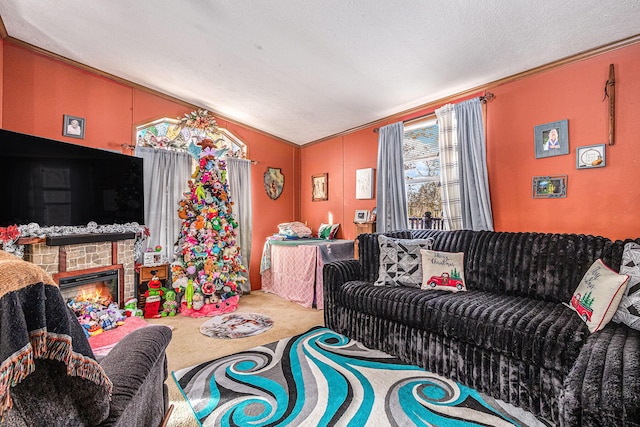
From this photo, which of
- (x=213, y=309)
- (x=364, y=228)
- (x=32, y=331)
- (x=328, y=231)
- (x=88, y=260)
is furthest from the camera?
(x=328, y=231)

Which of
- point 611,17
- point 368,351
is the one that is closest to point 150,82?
point 368,351

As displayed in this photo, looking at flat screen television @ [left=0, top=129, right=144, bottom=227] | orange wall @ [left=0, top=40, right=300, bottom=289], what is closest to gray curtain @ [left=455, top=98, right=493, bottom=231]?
orange wall @ [left=0, top=40, right=300, bottom=289]

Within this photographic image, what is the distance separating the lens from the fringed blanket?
23.0 inches

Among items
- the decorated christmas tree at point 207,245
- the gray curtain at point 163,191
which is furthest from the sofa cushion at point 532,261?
the gray curtain at point 163,191

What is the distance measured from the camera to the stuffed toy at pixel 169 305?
3.58 metres

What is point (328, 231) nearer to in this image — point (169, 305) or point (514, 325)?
point (169, 305)

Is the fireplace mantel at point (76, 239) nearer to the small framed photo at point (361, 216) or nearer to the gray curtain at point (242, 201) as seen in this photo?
the gray curtain at point (242, 201)

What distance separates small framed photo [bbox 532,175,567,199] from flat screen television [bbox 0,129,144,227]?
3.96 meters

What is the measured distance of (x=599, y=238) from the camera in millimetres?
2133

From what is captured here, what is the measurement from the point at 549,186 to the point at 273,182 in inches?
145

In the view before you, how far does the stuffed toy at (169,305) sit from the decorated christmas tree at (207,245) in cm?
9

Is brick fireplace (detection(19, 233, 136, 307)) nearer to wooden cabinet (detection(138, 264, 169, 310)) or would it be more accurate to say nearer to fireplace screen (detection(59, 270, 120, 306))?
fireplace screen (detection(59, 270, 120, 306))

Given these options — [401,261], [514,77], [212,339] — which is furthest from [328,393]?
[514,77]

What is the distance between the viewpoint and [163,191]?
3965 millimetres
